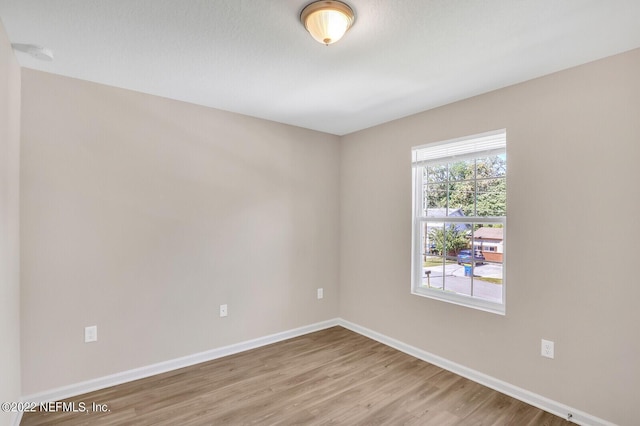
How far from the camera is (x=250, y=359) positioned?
3131 mm

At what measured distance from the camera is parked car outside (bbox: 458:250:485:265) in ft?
9.32

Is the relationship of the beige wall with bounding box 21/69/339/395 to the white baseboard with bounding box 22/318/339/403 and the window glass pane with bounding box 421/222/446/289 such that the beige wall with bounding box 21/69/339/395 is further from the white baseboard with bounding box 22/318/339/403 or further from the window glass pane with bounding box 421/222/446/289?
the window glass pane with bounding box 421/222/446/289

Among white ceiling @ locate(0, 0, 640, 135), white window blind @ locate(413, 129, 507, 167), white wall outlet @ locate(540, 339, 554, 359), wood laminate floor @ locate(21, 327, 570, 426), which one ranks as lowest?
wood laminate floor @ locate(21, 327, 570, 426)

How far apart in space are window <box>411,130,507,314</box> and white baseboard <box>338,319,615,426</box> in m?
0.55

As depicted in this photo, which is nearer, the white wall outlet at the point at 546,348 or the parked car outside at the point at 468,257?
the white wall outlet at the point at 546,348

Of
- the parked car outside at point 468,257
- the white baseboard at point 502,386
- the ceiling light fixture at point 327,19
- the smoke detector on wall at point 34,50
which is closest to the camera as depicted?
the ceiling light fixture at point 327,19

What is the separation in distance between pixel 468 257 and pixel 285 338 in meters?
2.12

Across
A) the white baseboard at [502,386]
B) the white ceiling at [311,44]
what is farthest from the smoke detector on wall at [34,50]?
the white baseboard at [502,386]

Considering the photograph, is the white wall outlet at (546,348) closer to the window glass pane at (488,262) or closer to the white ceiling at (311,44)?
the window glass pane at (488,262)

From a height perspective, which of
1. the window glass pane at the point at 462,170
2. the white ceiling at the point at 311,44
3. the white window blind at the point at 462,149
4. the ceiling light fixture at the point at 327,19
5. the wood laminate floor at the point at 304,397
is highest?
the white ceiling at the point at 311,44

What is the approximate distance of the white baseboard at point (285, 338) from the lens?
2257 millimetres

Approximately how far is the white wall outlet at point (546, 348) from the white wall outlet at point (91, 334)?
340 centimetres

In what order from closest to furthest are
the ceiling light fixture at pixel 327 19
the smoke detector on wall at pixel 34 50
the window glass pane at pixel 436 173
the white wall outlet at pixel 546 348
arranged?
the ceiling light fixture at pixel 327 19, the smoke detector on wall at pixel 34 50, the white wall outlet at pixel 546 348, the window glass pane at pixel 436 173

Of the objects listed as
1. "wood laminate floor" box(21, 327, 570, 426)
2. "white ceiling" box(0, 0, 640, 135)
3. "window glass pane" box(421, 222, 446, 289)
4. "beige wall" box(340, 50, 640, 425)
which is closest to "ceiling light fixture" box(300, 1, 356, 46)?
"white ceiling" box(0, 0, 640, 135)
